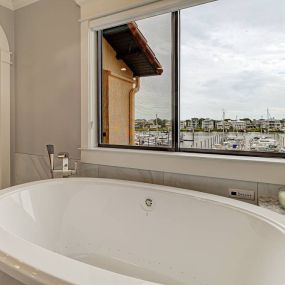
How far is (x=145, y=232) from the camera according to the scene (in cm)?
155

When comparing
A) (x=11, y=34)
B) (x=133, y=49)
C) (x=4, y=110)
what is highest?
(x=11, y=34)

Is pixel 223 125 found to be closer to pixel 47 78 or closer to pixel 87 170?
pixel 87 170

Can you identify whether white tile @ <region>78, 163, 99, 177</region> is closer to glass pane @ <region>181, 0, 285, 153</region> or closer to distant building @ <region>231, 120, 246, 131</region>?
glass pane @ <region>181, 0, 285, 153</region>

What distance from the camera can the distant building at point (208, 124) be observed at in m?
1.74

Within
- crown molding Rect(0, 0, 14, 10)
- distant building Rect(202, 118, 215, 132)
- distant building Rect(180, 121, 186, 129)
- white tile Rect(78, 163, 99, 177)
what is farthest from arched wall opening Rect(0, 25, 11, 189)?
distant building Rect(202, 118, 215, 132)

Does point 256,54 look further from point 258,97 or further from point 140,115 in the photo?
point 140,115

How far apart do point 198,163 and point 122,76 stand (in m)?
1.00

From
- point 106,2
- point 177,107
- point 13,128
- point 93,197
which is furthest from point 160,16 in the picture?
point 13,128

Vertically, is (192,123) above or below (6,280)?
above

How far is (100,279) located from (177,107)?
4.57ft

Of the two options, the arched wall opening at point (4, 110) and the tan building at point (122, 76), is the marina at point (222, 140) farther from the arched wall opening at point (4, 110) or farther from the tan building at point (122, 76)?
the arched wall opening at point (4, 110)

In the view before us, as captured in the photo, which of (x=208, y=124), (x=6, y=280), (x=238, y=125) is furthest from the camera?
(x=208, y=124)

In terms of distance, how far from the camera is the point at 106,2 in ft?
6.51

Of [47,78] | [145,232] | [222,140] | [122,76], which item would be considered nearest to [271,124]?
[222,140]
